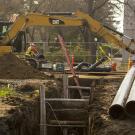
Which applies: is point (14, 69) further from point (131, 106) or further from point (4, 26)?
point (131, 106)

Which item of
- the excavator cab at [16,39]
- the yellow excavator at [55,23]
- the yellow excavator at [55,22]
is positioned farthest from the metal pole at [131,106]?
the excavator cab at [16,39]

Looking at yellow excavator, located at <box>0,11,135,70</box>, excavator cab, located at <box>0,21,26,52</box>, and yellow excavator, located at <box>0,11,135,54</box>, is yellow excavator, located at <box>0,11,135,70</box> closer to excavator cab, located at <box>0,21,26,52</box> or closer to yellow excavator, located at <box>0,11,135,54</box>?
yellow excavator, located at <box>0,11,135,54</box>

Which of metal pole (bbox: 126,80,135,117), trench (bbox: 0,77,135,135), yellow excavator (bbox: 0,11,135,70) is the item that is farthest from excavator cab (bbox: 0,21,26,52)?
metal pole (bbox: 126,80,135,117)

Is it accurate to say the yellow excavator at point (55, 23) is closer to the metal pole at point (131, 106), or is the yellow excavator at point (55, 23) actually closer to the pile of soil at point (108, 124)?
the pile of soil at point (108, 124)

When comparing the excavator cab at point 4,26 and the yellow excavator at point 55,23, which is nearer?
the yellow excavator at point 55,23

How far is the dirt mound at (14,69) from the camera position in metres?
22.0

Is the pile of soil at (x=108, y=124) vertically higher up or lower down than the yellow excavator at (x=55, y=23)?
lower down

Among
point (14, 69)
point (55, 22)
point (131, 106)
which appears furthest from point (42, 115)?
point (14, 69)

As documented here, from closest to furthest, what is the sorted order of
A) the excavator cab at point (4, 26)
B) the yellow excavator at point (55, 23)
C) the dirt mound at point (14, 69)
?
the yellow excavator at point (55, 23)
the dirt mound at point (14, 69)
the excavator cab at point (4, 26)

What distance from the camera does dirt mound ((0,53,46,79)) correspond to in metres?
22.0

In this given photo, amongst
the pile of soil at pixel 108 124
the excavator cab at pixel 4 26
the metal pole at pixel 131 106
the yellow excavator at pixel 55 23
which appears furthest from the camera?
the excavator cab at pixel 4 26

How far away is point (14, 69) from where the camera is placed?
22.4 metres

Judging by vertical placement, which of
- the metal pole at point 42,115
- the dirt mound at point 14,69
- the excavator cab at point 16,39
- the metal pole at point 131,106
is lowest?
the metal pole at point 42,115

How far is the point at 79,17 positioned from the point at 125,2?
826 inches
